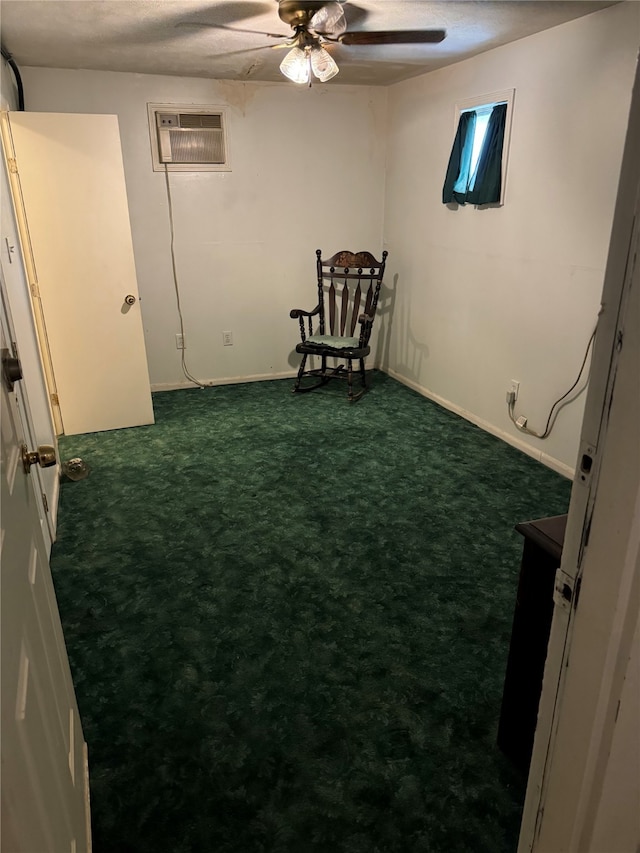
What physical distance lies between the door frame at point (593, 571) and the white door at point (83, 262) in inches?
138

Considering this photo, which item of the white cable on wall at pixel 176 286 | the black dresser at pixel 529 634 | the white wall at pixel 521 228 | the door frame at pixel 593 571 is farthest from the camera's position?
the white cable on wall at pixel 176 286

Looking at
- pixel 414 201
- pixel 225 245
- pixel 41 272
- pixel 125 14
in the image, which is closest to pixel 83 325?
pixel 41 272

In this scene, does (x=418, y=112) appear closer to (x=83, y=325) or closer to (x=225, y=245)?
(x=225, y=245)

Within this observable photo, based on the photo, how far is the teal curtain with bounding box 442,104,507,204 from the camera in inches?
136

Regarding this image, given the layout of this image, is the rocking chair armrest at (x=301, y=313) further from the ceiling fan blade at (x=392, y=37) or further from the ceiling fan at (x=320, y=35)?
the ceiling fan blade at (x=392, y=37)

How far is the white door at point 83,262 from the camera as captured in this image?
3.40 metres

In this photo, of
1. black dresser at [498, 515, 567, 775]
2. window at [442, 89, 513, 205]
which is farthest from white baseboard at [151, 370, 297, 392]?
black dresser at [498, 515, 567, 775]

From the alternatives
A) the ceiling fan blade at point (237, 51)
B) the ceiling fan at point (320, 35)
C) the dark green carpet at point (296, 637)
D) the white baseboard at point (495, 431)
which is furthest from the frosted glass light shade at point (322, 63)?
the white baseboard at point (495, 431)

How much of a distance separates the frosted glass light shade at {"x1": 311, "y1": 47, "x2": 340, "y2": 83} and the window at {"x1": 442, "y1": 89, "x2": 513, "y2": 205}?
1.14 meters

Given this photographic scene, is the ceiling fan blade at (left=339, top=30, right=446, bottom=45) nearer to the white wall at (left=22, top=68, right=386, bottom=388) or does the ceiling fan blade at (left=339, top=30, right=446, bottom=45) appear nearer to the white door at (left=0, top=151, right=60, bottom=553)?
the white wall at (left=22, top=68, right=386, bottom=388)

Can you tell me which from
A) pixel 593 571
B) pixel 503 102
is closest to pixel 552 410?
pixel 503 102

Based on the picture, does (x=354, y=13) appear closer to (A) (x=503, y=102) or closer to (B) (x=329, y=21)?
(B) (x=329, y=21)

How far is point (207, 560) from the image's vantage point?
254cm

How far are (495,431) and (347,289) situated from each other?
174 cm
